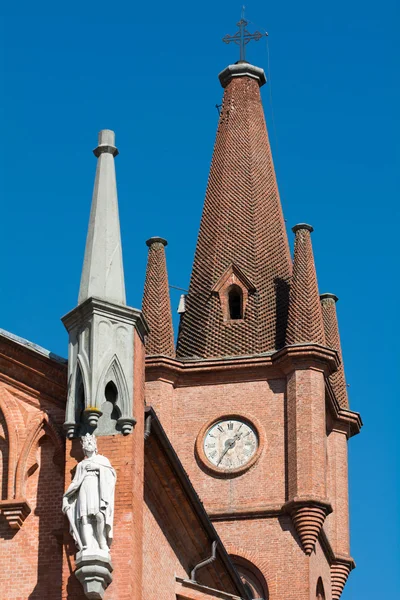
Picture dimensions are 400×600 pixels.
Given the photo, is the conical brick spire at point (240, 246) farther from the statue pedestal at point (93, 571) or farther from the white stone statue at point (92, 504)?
the statue pedestal at point (93, 571)

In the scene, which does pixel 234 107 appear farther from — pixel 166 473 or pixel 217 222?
pixel 166 473

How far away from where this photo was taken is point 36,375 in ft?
76.1

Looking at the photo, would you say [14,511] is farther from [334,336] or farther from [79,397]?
[334,336]

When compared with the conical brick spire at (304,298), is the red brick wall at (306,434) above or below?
below

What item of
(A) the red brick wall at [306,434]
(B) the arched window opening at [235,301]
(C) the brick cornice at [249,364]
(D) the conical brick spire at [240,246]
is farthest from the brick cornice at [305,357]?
(B) the arched window opening at [235,301]

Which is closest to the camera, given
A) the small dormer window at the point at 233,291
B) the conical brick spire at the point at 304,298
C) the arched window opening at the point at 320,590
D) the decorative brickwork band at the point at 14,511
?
the decorative brickwork band at the point at 14,511

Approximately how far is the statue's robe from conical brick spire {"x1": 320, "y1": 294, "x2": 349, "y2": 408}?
28101mm

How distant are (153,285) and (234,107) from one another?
8374 millimetres

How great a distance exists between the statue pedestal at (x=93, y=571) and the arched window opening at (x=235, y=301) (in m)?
27.3

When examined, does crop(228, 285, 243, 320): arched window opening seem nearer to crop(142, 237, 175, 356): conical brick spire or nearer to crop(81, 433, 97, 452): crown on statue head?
crop(142, 237, 175, 356): conical brick spire

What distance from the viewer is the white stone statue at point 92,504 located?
20703mm

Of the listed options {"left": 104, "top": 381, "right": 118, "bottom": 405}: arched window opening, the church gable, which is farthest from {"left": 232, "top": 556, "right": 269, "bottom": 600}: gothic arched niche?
{"left": 104, "top": 381, "right": 118, "bottom": 405}: arched window opening

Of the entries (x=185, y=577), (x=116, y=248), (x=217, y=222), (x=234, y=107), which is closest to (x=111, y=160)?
(x=116, y=248)

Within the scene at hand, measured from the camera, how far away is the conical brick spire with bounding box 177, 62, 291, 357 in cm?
4691
